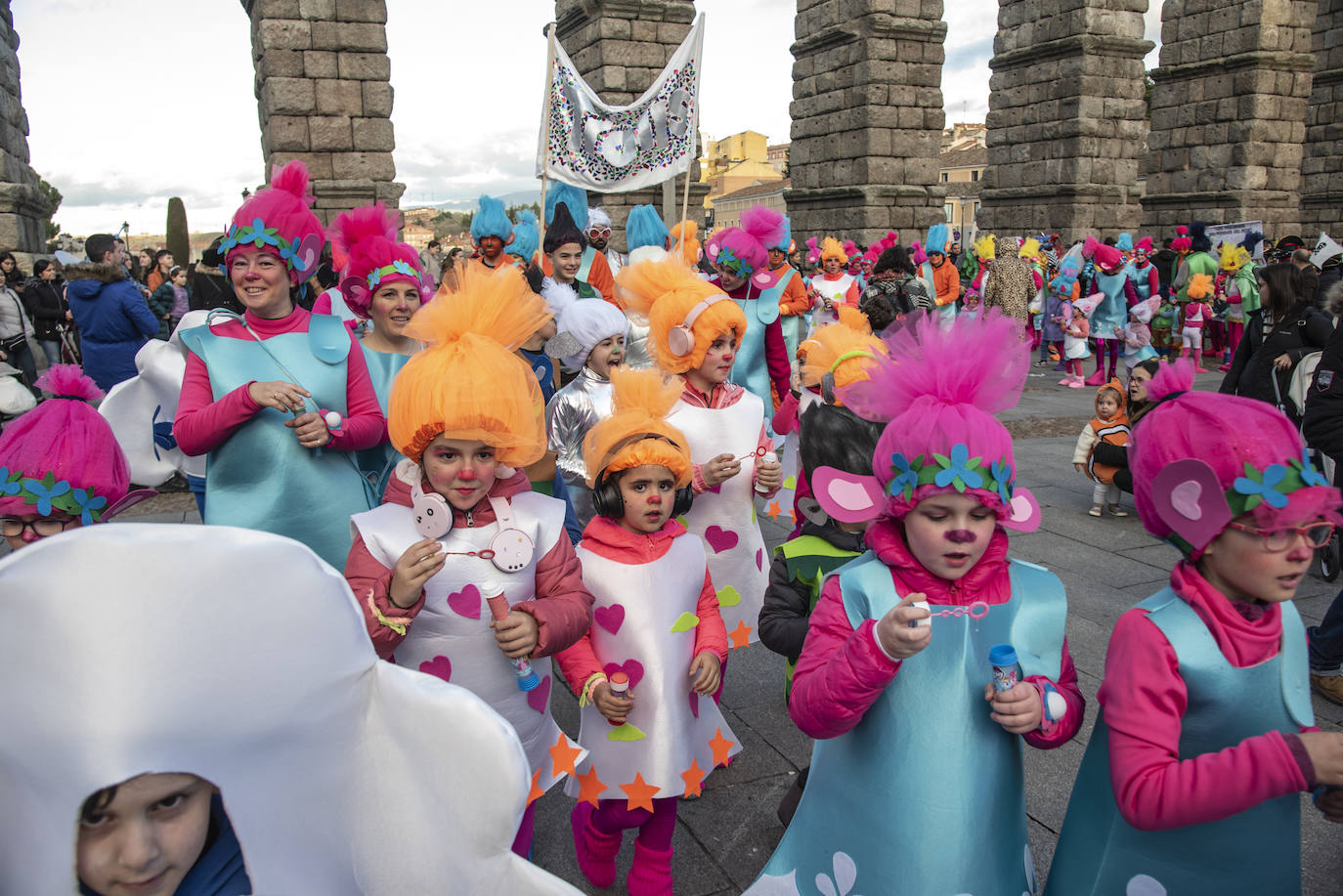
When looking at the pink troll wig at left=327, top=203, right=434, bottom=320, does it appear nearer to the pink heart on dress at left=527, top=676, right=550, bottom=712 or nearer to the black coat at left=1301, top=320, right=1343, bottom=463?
the pink heart on dress at left=527, top=676, right=550, bottom=712

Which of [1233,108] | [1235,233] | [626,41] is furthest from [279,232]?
[1233,108]

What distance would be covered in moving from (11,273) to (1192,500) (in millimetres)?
11082

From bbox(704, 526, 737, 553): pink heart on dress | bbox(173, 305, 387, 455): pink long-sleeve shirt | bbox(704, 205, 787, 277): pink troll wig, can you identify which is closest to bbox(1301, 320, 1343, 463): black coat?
bbox(704, 205, 787, 277): pink troll wig

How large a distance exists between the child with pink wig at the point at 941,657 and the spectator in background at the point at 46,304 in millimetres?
9903

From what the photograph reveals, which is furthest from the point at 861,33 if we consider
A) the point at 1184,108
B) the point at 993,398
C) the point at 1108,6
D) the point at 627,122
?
the point at 993,398

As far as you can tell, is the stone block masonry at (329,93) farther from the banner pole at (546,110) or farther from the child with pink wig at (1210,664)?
the child with pink wig at (1210,664)

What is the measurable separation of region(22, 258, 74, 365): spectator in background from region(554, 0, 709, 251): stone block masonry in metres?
6.39

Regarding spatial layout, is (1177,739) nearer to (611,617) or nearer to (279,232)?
(611,617)

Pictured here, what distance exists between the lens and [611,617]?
8.37 ft

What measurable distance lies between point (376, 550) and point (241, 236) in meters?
1.45

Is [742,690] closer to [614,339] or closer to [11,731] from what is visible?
[614,339]

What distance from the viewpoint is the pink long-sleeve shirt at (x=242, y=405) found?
2.82 metres

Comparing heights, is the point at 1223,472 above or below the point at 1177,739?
above

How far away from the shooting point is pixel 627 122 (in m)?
6.11
